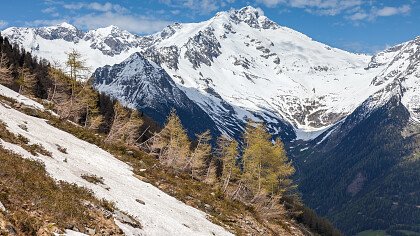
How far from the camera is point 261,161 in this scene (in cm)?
7162

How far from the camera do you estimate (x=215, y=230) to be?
32.9 metres

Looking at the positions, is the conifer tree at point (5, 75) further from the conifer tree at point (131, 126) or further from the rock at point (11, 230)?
the rock at point (11, 230)

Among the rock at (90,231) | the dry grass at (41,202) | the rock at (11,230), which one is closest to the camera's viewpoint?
the rock at (11,230)

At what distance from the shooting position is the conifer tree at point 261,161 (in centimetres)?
7050

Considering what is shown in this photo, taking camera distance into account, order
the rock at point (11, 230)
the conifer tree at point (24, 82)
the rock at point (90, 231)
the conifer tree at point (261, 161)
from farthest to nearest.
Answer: the conifer tree at point (24, 82) < the conifer tree at point (261, 161) < the rock at point (90, 231) < the rock at point (11, 230)

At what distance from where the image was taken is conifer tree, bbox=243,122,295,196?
70.5 m

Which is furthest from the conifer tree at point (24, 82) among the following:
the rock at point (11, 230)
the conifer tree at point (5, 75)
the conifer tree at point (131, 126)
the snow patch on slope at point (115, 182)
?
the rock at point (11, 230)

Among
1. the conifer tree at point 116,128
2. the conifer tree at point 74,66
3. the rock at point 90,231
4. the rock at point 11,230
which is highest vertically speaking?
the conifer tree at point 74,66

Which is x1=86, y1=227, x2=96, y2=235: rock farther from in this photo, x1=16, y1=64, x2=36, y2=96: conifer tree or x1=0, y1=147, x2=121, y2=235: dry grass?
x1=16, y1=64, x2=36, y2=96: conifer tree

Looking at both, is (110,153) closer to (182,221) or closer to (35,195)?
(182,221)

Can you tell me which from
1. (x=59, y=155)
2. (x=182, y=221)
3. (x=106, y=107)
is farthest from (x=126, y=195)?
(x=106, y=107)

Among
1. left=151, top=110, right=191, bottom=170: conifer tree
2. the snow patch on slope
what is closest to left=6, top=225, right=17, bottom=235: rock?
the snow patch on slope

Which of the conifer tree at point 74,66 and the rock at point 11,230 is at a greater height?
the conifer tree at point 74,66

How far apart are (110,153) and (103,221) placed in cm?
2360
